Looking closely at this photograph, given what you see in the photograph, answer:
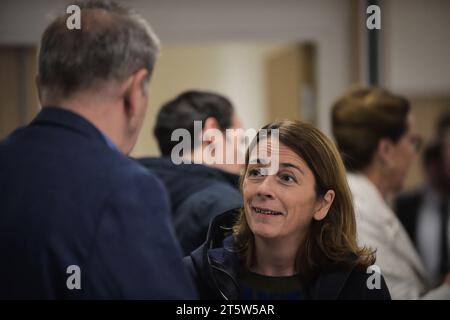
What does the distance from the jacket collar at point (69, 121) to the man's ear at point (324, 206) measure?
28 centimetres

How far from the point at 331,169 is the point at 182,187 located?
367mm

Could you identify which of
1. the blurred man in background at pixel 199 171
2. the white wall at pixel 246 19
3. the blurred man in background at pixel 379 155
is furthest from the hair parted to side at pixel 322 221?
the white wall at pixel 246 19

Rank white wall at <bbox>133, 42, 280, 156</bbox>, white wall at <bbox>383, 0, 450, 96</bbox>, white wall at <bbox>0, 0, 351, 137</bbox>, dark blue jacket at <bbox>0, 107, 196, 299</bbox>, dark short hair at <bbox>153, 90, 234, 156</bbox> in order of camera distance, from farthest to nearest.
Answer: white wall at <bbox>383, 0, 450, 96</bbox> → white wall at <bbox>0, 0, 351, 137</bbox> → white wall at <bbox>133, 42, 280, 156</bbox> → dark short hair at <bbox>153, 90, 234, 156</bbox> → dark blue jacket at <bbox>0, 107, 196, 299</bbox>

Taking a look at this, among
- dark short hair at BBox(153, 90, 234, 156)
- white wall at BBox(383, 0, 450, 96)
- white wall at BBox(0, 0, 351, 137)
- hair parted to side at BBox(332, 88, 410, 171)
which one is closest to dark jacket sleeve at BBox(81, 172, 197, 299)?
dark short hair at BBox(153, 90, 234, 156)

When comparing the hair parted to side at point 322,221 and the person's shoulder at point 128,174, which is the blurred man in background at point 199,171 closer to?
the hair parted to side at point 322,221

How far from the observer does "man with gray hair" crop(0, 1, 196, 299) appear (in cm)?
62

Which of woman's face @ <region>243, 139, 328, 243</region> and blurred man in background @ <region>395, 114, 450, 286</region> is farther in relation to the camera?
blurred man in background @ <region>395, 114, 450, 286</region>

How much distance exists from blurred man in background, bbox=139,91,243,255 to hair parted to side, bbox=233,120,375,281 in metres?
0.12

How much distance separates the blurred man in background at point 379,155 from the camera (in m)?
1.07

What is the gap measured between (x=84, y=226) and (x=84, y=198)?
28 mm

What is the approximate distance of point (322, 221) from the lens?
2.60 feet

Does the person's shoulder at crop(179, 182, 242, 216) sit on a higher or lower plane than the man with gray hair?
lower

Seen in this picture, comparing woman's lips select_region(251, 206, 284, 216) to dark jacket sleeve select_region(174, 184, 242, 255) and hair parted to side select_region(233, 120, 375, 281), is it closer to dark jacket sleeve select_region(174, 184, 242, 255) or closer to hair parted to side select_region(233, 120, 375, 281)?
hair parted to side select_region(233, 120, 375, 281)

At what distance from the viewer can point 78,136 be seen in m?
0.66
